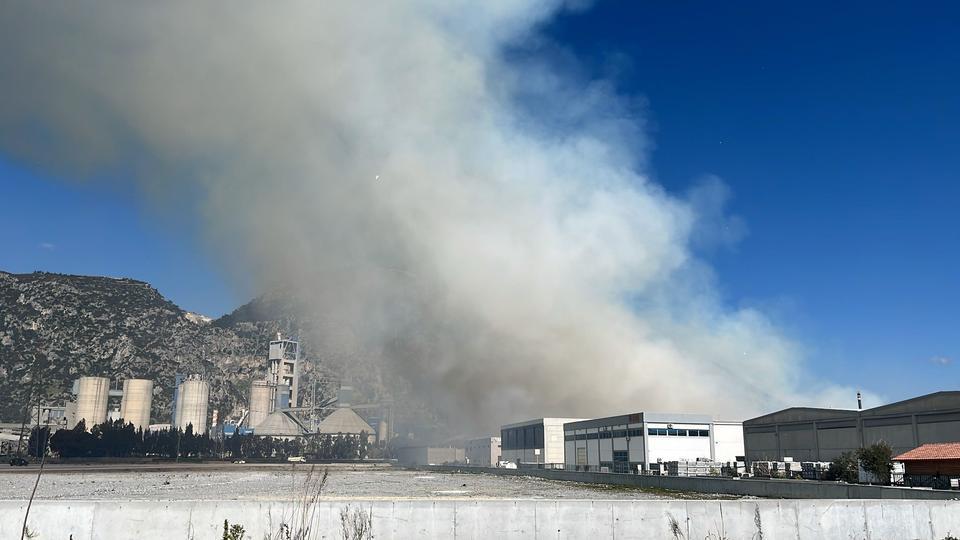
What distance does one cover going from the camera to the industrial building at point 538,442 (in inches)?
4695

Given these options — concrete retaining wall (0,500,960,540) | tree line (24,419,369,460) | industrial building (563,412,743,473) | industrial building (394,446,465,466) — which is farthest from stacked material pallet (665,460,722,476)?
tree line (24,419,369,460)

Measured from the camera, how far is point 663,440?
3541 inches

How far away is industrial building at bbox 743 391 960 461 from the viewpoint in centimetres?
6650

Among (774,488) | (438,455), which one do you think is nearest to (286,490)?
(774,488)

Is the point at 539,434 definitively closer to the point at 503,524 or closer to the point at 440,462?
the point at 440,462

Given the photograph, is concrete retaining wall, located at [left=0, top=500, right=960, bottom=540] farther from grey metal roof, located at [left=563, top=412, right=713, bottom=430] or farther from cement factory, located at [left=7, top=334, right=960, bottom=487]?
grey metal roof, located at [left=563, top=412, right=713, bottom=430]

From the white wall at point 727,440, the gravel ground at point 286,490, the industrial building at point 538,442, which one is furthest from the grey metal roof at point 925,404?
the industrial building at point 538,442

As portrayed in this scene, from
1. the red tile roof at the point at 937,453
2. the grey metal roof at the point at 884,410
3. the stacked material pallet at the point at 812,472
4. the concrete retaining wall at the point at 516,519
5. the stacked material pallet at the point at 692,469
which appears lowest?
the stacked material pallet at the point at 692,469

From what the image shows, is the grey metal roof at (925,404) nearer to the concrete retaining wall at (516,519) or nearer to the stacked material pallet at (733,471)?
the stacked material pallet at (733,471)

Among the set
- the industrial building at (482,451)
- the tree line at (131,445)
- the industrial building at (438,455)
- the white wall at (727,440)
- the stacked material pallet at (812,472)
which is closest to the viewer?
the stacked material pallet at (812,472)

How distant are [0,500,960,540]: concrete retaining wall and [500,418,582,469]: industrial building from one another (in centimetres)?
8559

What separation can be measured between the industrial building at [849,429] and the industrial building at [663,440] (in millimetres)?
3227

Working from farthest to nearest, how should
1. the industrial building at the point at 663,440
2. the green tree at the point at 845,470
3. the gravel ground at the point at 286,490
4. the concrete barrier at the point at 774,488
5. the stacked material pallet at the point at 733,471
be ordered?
the industrial building at the point at 663,440 < the stacked material pallet at the point at 733,471 < the green tree at the point at 845,470 < the gravel ground at the point at 286,490 < the concrete barrier at the point at 774,488

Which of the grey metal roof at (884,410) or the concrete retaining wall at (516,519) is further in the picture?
the grey metal roof at (884,410)
